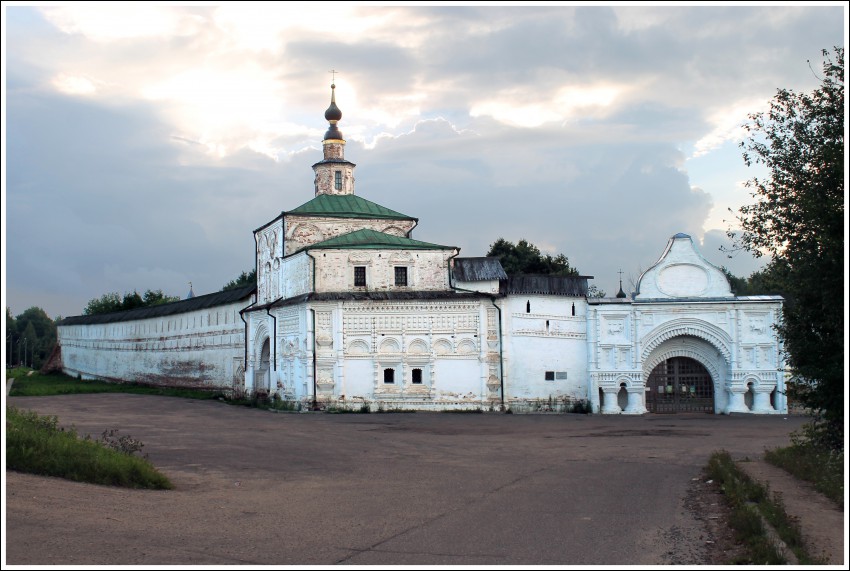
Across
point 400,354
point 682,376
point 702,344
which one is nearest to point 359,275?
point 400,354

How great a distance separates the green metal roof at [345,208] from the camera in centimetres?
3425

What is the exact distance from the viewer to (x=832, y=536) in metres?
8.36

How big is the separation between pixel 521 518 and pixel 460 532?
1049 mm

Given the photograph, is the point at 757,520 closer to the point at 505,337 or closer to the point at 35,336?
the point at 505,337

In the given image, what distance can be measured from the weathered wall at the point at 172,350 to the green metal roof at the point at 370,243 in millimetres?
7312

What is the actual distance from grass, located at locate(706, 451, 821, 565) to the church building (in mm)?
16627

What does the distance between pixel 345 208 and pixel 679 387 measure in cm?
1537

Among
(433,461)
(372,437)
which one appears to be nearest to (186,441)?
(372,437)

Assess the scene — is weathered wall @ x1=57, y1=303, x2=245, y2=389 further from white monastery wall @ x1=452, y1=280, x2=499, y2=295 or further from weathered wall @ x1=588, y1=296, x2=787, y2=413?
weathered wall @ x1=588, y1=296, x2=787, y2=413

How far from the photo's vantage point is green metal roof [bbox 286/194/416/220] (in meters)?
34.2

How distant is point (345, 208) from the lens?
35438 millimetres

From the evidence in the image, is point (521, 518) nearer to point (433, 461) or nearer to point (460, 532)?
point (460, 532)

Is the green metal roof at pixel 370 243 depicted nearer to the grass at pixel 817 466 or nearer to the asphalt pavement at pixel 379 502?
the asphalt pavement at pixel 379 502

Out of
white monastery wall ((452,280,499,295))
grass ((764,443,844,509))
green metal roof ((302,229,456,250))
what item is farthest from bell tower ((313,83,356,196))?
grass ((764,443,844,509))
